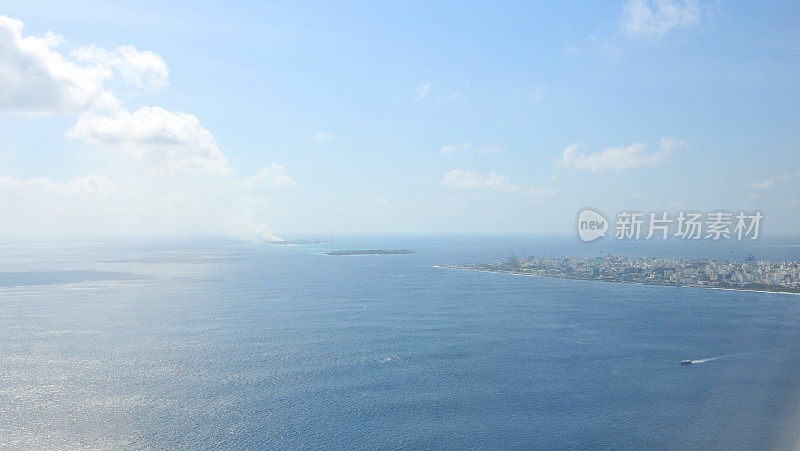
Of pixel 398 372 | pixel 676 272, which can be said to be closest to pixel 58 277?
pixel 398 372

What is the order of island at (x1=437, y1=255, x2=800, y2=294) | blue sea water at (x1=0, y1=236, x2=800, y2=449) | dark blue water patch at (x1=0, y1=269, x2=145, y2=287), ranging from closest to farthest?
1. blue sea water at (x1=0, y1=236, x2=800, y2=449)
2. island at (x1=437, y1=255, x2=800, y2=294)
3. dark blue water patch at (x1=0, y1=269, x2=145, y2=287)

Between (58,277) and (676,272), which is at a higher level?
(676,272)

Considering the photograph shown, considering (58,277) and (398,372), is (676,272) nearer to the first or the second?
(398,372)

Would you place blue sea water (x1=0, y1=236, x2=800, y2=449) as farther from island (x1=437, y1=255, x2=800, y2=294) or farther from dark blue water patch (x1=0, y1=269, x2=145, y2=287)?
dark blue water patch (x1=0, y1=269, x2=145, y2=287)

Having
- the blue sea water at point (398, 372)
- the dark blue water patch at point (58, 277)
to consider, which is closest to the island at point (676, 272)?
the blue sea water at point (398, 372)

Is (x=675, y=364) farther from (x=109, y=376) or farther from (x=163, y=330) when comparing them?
(x=163, y=330)

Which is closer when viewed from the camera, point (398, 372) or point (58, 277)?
point (398, 372)

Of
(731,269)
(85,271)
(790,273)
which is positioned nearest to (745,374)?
(790,273)

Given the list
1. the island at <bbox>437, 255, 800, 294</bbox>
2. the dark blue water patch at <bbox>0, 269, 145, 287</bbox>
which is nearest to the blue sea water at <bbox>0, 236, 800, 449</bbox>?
the island at <bbox>437, 255, 800, 294</bbox>
